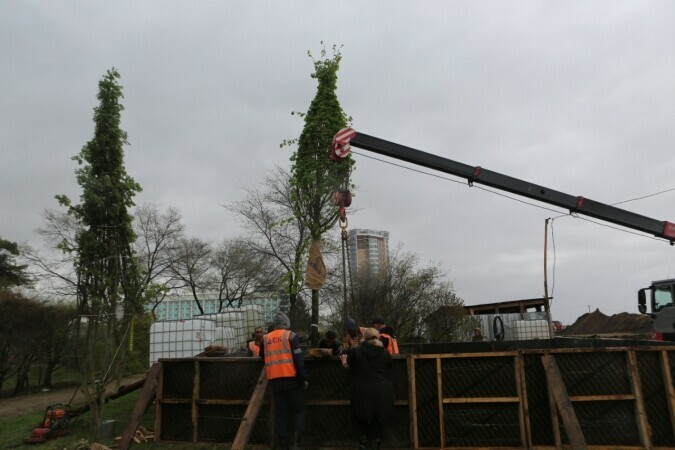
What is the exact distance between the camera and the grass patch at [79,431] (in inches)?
289

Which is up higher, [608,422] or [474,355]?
[474,355]

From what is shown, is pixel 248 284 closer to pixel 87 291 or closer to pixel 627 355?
pixel 87 291

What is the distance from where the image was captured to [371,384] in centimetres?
591

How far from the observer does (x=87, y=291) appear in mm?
9445

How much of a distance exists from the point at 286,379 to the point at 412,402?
1786mm

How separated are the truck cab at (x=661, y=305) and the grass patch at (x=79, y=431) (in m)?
12.8

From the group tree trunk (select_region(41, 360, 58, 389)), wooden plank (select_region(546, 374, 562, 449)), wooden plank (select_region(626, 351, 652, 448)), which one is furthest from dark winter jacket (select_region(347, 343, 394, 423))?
tree trunk (select_region(41, 360, 58, 389))

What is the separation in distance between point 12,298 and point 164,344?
369 inches

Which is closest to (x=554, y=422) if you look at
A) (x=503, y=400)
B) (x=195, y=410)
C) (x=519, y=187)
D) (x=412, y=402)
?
(x=503, y=400)

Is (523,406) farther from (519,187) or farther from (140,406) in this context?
(519,187)

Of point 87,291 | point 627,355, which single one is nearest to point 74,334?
point 87,291

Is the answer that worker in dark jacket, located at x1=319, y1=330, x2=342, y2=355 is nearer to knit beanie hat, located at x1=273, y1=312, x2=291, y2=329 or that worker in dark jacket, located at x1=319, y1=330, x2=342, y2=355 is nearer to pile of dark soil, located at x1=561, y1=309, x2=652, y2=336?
knit beanie hat, located at x1=273, y1=312, x2=291, y2=329

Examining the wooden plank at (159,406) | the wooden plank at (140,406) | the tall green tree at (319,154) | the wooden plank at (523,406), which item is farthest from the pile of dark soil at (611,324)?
the wooden plank at (140,406)

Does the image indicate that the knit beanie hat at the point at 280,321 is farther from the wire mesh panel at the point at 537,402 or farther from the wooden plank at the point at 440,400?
the wire mesh panel at the point at 537,402
